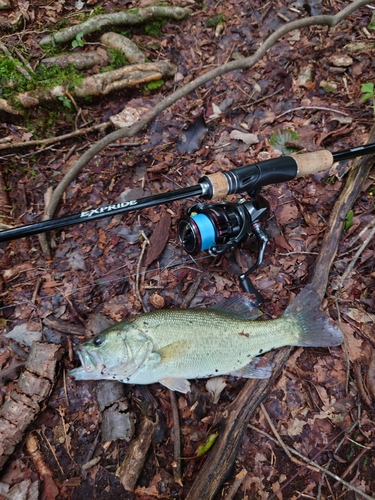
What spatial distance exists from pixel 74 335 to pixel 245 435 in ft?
6.59

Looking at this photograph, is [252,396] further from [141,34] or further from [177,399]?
[141,34]

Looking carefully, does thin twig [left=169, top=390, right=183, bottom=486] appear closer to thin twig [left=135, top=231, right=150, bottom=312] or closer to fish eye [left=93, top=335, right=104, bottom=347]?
fish eye [left=93, top=335, right=104, bottom=347]

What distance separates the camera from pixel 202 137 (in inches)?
190

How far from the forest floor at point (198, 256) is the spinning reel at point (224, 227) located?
432 mm

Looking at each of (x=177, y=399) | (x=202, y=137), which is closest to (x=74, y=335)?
(x=177, y=399)

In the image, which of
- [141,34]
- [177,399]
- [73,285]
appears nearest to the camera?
[177,399]

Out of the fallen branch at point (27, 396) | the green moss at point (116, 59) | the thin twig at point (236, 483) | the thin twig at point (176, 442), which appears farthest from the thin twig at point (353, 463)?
the green moss at point (116, 59)

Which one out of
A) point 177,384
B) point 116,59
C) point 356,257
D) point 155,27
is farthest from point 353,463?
point 155,27

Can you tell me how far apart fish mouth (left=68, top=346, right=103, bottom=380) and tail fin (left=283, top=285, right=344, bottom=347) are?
6.07 ft

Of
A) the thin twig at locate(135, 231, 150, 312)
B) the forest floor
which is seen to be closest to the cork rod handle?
the forest floor

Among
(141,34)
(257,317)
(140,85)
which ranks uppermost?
(141,34)

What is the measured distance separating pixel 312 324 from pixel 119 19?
5880 mm

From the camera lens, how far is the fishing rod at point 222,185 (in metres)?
2.83

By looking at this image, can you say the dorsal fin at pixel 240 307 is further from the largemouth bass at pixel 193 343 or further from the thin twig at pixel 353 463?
the thin twig at pixel 353 463
